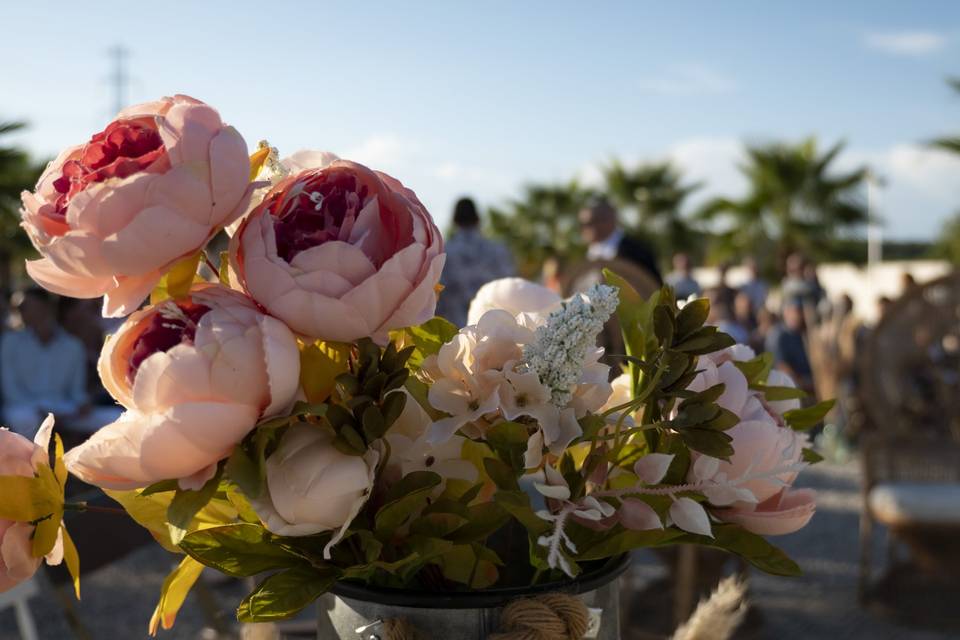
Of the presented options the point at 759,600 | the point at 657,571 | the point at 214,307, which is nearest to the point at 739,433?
the point at 214,307

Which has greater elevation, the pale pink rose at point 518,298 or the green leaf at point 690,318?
the green leaf at point 690,318

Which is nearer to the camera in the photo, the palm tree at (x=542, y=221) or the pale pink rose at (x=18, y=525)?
the pale pink rose at (x=18, y=525)

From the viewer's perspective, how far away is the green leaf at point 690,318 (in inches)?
22.7

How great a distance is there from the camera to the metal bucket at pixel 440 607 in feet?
1.91

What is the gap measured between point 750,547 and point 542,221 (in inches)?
946

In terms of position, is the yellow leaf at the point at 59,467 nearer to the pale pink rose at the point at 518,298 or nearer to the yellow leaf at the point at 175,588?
the yellow leaf at the point at 175,588

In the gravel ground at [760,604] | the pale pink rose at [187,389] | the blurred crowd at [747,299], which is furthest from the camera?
the blurred crowd at [747,299]

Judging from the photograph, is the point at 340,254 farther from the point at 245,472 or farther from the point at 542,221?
the point at 542,221

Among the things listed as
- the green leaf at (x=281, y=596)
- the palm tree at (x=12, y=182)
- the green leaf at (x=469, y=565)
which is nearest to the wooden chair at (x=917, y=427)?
the green leaf at (x=469, y=565)

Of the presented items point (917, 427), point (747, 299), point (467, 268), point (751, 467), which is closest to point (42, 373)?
point (467, 268)

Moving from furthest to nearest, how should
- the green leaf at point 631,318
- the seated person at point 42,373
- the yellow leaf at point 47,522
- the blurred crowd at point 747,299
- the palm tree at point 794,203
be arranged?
the palm tree at point 794,203
the seated person at point 42,373
the blurred crowd at point 747,299
the green leaf at point 631,318
the yellow leaf at point 47,522

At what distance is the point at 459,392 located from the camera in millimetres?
592

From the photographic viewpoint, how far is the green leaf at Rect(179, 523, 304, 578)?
578mm

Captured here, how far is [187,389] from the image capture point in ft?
1.57
